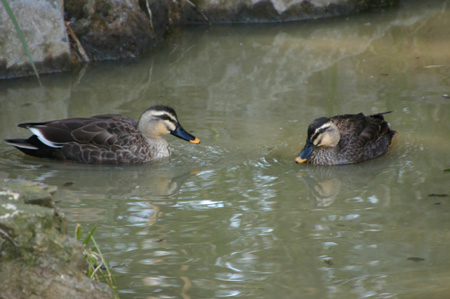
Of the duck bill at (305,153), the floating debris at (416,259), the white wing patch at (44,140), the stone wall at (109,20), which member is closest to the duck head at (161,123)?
the white wing patch at (44,140)

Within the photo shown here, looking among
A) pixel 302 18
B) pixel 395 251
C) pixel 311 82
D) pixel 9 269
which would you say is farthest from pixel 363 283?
pixel 302 18

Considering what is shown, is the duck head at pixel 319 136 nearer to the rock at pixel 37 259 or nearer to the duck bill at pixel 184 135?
the duck bill at pixel 184 135

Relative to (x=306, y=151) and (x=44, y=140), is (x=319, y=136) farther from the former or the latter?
(x=44, y=140)

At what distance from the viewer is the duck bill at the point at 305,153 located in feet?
22.5

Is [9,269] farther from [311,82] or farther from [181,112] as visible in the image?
[311,82]

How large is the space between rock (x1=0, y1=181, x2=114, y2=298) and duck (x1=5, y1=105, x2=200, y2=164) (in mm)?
3585

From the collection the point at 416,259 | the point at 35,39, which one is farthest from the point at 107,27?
the point at 416,259

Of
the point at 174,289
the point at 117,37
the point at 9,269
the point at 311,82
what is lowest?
the point at 174,289

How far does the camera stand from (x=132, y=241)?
504 cm

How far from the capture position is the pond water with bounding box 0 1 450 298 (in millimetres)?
4492

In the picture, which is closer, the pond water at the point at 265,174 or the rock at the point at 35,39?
the pond water at the point at 265,174

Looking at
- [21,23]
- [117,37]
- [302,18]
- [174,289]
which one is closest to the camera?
[174,289]

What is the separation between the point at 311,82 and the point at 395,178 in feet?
11.8

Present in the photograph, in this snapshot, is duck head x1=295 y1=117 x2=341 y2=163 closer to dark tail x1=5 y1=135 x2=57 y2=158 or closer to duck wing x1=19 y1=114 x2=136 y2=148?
duck wing x1=19 y1=114 x2=136 y2=148
